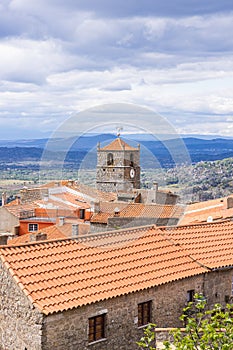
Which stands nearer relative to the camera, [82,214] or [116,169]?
[82,214]

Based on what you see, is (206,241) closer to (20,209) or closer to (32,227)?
(32,227)

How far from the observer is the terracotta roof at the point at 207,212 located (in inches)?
1314

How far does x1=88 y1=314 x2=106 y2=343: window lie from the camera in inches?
674

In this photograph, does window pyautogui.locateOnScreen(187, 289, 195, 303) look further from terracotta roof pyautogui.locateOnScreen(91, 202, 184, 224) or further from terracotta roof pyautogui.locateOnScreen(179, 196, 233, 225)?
terracotta roof pyautogui.locateOnScreen(91, 202, 184, 224)

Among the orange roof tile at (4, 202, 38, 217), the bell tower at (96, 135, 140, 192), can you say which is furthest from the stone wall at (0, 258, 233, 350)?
the bell tower at (96, 135, 140, 192)

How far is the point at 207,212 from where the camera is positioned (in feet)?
126

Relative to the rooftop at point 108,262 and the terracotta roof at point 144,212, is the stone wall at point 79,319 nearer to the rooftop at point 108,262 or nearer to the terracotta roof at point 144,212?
the rooftop at point 108,262

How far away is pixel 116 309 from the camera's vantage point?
58.4 ft

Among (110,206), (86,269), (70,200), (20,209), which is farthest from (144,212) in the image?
(86,269)

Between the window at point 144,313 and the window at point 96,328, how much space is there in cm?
171

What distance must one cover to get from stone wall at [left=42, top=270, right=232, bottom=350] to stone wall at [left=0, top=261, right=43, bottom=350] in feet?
1.44

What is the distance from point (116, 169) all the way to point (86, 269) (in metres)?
60.4

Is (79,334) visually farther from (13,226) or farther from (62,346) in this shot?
(13,226)

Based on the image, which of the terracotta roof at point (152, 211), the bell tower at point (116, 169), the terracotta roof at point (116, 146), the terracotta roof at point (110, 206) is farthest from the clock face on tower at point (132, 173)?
the terracotta roof at point (152, 211)
